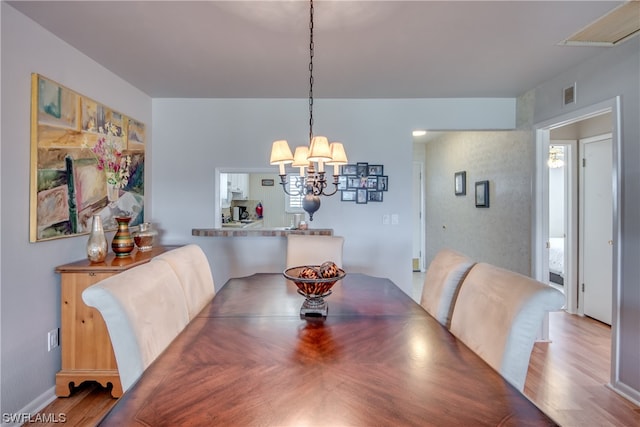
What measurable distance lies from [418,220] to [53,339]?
213 inches

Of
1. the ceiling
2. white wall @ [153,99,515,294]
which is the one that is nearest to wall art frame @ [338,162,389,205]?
white wall @ [153,99,515,294]

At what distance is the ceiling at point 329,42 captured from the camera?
1831 mm

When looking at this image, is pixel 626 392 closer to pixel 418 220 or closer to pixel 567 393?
pixel 567 393

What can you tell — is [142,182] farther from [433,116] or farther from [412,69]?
[433,116]

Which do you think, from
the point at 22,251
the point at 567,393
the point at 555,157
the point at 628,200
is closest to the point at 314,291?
the point at 22,251

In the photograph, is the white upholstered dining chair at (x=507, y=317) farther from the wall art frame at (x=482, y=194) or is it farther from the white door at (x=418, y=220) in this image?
the white door at (x=418, y=220)

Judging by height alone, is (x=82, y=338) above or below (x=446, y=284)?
below

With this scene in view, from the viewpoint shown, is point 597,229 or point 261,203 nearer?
point 597,229

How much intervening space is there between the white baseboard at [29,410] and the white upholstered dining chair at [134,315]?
1269 millimetres

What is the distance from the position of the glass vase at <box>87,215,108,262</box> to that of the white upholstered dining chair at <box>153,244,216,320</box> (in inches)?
29.7

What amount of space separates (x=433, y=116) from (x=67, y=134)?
3218mm

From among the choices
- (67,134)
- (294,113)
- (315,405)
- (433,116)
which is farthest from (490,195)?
(67,134)

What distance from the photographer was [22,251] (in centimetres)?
192

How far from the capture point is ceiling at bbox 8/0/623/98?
1831mm
